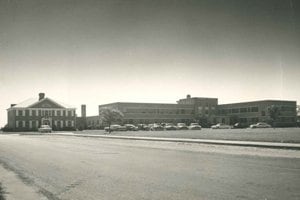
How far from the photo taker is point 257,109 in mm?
112438

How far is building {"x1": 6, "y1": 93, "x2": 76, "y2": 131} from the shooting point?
3686 inches

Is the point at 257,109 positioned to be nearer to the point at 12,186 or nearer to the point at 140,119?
the point at 140,119

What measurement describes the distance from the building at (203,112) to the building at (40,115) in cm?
1416

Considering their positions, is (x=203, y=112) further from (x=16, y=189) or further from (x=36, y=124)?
(x=16, y=189)

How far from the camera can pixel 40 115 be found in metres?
95.8

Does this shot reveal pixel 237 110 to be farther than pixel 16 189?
Yes

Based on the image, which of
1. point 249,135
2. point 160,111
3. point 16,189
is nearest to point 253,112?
point 160,111

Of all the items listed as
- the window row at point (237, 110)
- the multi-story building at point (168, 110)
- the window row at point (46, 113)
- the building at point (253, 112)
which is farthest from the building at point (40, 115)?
the window row at point (237, 110)

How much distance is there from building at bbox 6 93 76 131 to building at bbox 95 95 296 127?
46.5ft

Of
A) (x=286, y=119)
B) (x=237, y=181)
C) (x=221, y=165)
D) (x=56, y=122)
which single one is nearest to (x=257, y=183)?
(x=237, y=181)

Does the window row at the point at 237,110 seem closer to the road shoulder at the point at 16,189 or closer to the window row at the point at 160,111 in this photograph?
the window row at the point at 160,111

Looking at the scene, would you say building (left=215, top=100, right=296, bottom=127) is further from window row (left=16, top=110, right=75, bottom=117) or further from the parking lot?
the parking lot

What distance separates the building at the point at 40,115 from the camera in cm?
Answer: 9362

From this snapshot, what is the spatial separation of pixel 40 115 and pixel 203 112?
52.1 m
